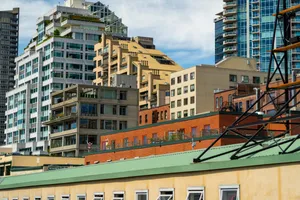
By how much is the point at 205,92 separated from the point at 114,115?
22625mm

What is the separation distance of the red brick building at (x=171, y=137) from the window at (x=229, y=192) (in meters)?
40.7

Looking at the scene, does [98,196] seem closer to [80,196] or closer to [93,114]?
[80,196]

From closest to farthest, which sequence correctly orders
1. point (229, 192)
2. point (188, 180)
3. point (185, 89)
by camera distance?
point (229, 192)
point (188, 180)
point (185, 89)

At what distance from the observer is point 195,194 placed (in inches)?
1212

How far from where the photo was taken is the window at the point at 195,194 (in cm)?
3012

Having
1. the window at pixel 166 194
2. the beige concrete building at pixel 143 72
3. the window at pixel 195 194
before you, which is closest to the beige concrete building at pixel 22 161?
the beige concrete building at pixel 143 72

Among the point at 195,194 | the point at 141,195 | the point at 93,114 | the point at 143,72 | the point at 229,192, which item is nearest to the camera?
the point at 229,192

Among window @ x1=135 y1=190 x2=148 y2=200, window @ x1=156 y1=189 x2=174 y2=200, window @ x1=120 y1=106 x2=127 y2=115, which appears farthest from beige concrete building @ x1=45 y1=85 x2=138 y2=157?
window @ x1=156 y1=189 x2=174 y2=200

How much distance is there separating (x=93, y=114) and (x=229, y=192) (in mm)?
122627

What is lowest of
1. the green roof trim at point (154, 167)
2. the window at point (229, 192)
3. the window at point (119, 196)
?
the window at point (119, 196)

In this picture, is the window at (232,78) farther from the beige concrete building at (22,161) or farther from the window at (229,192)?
the window at (229,192)

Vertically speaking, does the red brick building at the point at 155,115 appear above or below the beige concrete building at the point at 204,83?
below

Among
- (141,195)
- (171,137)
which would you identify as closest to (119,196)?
(141,195)

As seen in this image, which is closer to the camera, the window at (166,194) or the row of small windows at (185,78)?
the window at (166,194)
